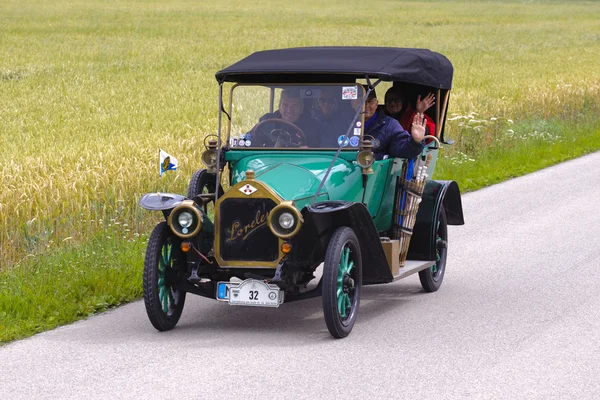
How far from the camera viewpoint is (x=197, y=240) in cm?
734

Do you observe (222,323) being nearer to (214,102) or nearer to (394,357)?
(394,357)

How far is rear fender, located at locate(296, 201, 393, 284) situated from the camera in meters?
7.02

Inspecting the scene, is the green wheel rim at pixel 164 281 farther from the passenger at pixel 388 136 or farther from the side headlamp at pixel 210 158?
the passenger at pixel 388 136

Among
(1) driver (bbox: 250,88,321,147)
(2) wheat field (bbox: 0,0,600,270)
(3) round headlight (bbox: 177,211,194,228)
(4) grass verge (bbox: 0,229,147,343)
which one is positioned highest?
(1) driver (bbox: 250,88,321,147)

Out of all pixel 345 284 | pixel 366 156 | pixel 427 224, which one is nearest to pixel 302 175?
pixel 366 156

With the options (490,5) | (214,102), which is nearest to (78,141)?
(214,102)

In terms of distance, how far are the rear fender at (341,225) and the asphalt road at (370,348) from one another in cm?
43

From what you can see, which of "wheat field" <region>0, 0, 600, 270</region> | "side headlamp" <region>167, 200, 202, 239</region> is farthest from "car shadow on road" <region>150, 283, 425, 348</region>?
"wheat field" <region>0, 0, 600, 270</region>

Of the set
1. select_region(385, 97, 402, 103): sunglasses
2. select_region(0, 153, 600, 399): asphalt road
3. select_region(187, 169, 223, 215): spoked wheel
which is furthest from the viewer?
select_region(385, 97, 402, 103): sunglasses

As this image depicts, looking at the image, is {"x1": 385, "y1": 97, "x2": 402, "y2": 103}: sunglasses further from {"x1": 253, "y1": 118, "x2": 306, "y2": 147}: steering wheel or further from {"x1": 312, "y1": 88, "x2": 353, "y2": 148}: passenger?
{"x1": 253, "y1": 118, "x2": 306, "y2": 147}: steering wheel

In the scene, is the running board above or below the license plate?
below

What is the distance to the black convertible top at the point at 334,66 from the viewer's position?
777cm

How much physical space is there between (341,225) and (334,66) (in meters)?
1.25

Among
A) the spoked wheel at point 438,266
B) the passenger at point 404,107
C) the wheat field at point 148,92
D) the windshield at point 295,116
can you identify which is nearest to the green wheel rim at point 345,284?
the windshield at point 295,116
